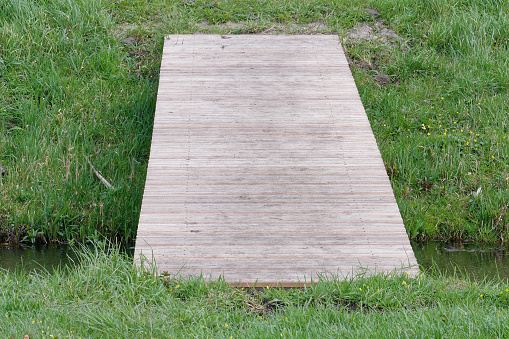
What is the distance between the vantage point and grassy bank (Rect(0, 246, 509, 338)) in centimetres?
354

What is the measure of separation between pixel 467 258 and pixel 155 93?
4416 mm

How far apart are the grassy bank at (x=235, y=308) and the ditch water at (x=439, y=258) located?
42.7 inches

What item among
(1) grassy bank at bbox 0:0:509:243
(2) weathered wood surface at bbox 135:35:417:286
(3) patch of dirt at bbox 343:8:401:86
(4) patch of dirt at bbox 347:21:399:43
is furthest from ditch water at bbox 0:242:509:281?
(4) patch of dirt at bbox 347:21:399:43

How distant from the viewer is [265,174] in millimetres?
5527

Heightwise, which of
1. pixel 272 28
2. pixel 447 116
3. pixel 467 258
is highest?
pixel 272 28

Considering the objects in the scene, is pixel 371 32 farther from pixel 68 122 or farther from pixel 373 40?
pixel 68 122

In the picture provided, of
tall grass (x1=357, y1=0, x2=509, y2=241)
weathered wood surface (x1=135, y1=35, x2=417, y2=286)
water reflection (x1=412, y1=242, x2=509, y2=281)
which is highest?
weathered wood surface (x1=135, y1=35, x2=417, y2=286)

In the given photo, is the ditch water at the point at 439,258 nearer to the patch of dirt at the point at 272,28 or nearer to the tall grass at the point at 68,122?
the tall grass at the point at 68,122

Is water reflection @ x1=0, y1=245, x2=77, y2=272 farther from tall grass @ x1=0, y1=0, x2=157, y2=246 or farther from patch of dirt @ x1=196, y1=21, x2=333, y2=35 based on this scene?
patch of dirt @ x1=196, y1=21, x2=333, y2=35

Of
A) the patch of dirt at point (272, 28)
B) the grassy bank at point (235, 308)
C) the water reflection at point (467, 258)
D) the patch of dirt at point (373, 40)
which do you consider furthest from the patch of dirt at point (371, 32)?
the grassy bank at point (235, 308)

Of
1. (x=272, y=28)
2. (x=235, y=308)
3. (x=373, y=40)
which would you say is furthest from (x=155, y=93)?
(x=235, y=308)

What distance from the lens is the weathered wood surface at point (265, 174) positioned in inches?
181

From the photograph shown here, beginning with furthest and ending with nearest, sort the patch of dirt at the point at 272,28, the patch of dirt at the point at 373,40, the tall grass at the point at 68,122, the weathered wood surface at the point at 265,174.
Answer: the patch of dirt at the point at 272,28
the patch of dirt at the point at 373,40
the tall grass at the point at 68,122
the weathered wood surface at the point at 265,174

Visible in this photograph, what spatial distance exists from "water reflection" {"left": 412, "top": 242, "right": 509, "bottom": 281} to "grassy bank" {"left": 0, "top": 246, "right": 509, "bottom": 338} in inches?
46.8
